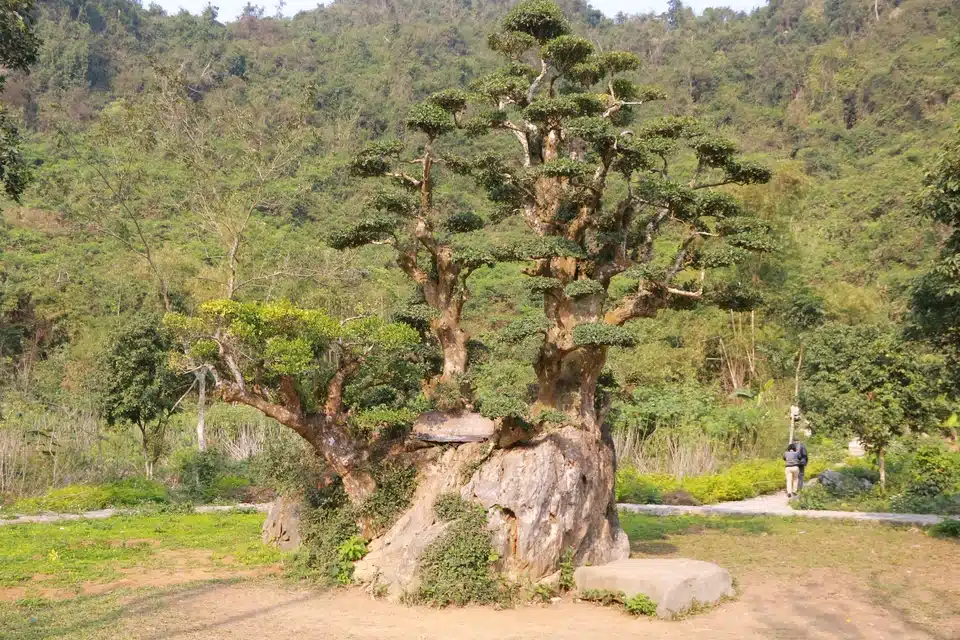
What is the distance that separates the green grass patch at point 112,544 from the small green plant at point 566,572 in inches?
145

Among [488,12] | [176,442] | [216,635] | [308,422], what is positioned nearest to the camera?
[216,635]

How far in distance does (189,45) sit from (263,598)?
53.8 metres

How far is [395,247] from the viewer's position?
1068 cm

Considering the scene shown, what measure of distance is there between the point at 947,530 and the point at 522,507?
269 inches

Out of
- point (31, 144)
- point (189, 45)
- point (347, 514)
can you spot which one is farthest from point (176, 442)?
point (189, 45)

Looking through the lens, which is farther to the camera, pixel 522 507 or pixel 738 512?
pixel 738 512

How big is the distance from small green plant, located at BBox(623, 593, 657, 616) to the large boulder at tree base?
1.04m

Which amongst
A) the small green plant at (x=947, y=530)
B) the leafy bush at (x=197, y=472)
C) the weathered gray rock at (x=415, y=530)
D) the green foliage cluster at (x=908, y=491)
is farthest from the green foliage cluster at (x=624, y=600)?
the leafy bush at (x=197, y=472)

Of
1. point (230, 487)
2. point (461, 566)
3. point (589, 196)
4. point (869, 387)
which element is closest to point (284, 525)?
point (461, 566)

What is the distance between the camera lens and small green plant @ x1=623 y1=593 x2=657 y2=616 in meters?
7.99

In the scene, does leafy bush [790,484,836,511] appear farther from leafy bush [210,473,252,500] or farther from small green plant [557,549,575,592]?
leafy bush [210,473,252,500]

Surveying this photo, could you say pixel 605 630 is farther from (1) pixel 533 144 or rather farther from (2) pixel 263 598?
(1) pixel 533 144

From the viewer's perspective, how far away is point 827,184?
124 ft

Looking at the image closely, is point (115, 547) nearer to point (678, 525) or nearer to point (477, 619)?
point (477, 619)
